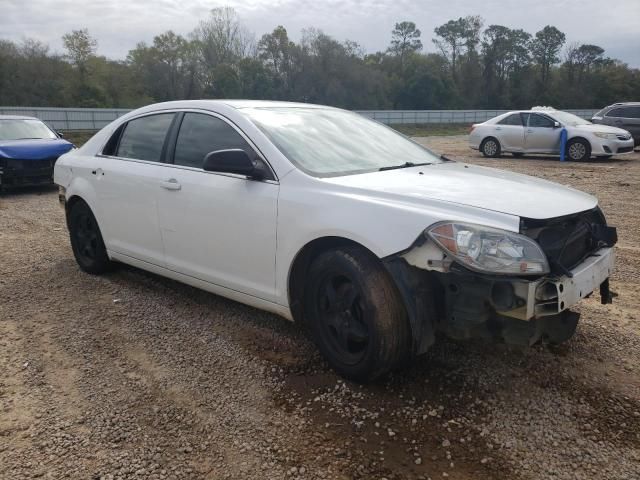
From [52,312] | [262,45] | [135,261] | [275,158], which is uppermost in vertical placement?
[262,45]

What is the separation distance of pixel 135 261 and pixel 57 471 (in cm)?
228

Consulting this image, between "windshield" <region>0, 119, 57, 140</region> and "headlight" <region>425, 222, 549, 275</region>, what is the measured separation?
11.2m

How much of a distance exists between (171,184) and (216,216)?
58cm

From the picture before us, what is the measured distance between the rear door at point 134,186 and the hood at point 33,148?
22.6 feet

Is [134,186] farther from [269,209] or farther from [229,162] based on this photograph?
[269,209]

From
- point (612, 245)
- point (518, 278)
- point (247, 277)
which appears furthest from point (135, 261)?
point (612, 245)

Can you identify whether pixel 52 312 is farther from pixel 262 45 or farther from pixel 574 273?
pixel 262 45

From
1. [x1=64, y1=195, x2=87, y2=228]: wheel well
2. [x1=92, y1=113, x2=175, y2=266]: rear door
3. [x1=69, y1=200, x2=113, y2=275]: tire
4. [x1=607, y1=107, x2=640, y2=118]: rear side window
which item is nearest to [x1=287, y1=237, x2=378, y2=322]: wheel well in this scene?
[x1=92, y1=113, x2=175, y2=266]: rear door

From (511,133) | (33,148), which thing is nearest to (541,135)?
(511,133)

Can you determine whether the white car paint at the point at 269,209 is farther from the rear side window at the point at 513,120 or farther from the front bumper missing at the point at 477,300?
the rear side window at the point at 513,120

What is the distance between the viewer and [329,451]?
2.47 m

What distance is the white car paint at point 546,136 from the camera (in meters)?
14.6

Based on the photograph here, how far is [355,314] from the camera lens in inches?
117

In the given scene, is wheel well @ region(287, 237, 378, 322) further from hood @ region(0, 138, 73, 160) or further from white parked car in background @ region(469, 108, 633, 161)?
white parked car in background @ region(469, 108, 633, 161)
